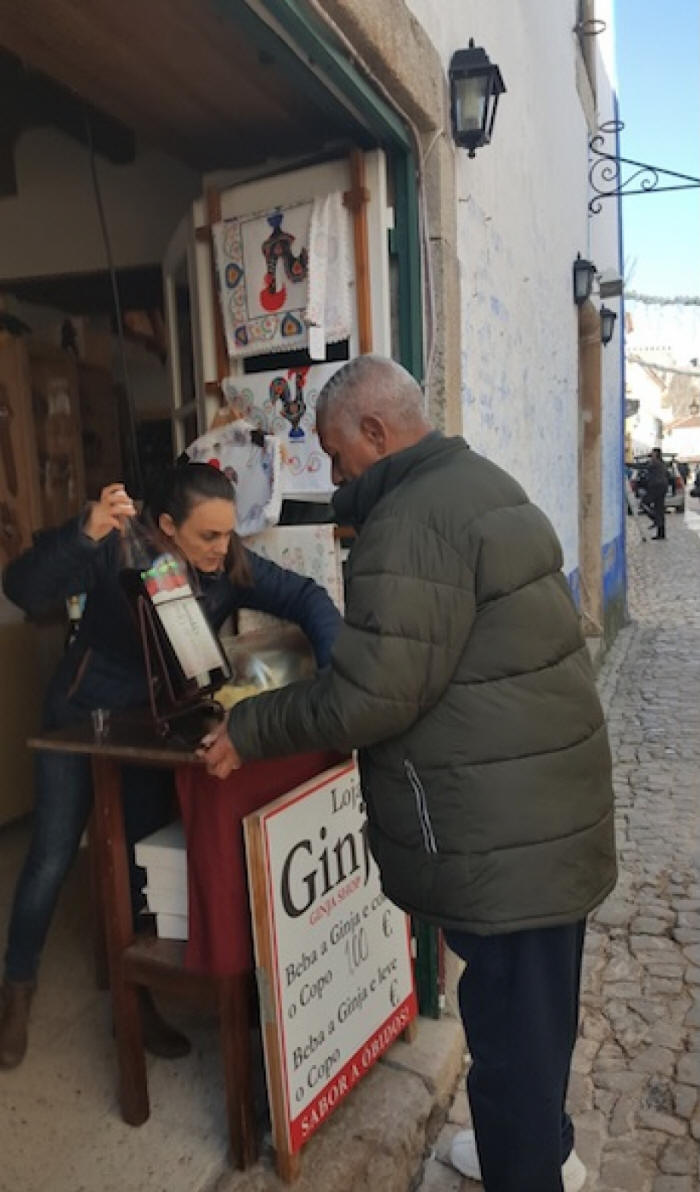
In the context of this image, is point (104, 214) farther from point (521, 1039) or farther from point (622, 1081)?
point (622, 1081)

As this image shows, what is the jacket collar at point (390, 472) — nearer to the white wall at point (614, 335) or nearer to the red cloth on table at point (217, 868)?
the red cloth on table at point (217, 868)

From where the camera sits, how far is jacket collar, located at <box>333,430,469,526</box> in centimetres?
190

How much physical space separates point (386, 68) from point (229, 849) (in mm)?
2212

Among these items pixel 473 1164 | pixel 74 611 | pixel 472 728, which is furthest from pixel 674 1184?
pixel 74 611

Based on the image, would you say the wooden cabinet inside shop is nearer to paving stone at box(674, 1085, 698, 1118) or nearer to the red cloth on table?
the red cloth on table

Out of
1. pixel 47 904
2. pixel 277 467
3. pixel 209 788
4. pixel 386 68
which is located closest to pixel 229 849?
pixel 209 788

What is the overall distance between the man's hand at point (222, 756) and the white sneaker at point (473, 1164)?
121 cm

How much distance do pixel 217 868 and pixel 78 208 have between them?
3.44m

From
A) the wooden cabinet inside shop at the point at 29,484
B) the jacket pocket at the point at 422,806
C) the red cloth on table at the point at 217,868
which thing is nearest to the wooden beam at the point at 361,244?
the red cloth on table at the point at 217,868

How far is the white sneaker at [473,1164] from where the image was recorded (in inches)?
95.7

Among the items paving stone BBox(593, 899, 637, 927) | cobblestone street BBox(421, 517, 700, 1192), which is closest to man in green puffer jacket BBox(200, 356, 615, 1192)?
cobblestone street BBox(421, 517, 700, 1192)

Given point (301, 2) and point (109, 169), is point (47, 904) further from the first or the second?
point (109, 169)

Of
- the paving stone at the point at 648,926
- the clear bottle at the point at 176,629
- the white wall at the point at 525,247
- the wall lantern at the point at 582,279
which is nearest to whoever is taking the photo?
the clear bottle at the point at 176,629

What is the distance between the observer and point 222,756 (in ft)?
6.46
